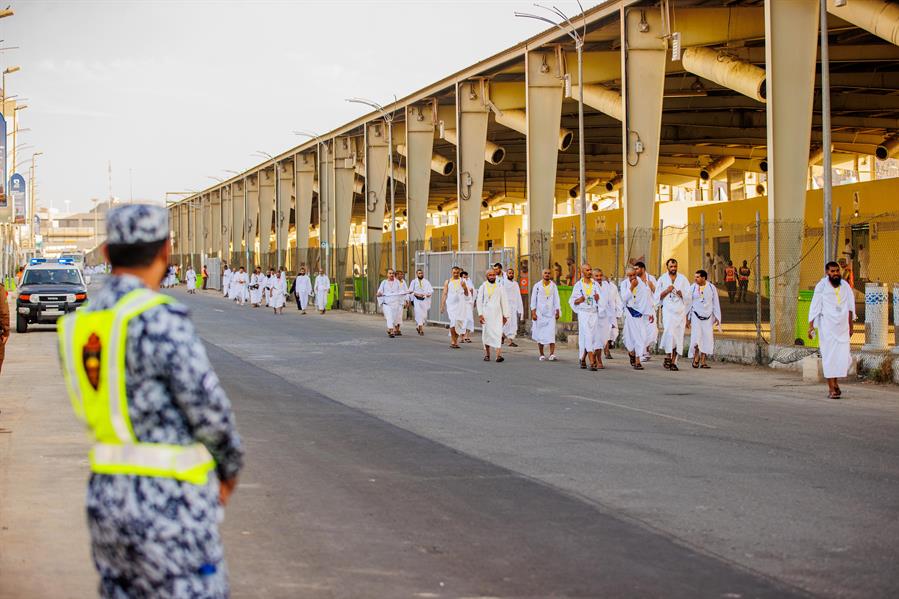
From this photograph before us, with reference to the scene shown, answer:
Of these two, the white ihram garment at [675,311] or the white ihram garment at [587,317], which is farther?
the white ihram garment at [675,311]

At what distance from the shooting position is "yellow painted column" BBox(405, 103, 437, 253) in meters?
46.2

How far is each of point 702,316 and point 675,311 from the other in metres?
0.52

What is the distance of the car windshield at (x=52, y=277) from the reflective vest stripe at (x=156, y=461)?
31356 millimetres

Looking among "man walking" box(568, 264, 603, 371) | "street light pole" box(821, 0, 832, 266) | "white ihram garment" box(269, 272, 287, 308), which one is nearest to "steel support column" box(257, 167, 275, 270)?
"white ihram garment" box(269, 272, 287, 308)

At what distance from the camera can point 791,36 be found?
23.3 m

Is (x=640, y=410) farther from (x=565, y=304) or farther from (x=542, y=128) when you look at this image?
(x=542, y=128)

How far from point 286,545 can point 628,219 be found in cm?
2343

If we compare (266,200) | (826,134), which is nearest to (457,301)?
(826,134)

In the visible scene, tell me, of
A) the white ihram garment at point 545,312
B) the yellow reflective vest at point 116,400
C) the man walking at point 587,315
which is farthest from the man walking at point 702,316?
the yellow reflective vest at point 116,400

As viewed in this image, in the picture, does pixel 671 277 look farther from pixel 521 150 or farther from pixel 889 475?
pixel 521 150

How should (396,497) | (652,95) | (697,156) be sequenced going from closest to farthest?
(396,497) → (652,95) → (697,156)

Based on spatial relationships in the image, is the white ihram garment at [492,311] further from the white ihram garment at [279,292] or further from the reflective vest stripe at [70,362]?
the white ihram garment at [279,292]

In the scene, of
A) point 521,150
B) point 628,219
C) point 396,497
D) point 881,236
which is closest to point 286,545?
point 396,497

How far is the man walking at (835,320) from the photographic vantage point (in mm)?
16547
